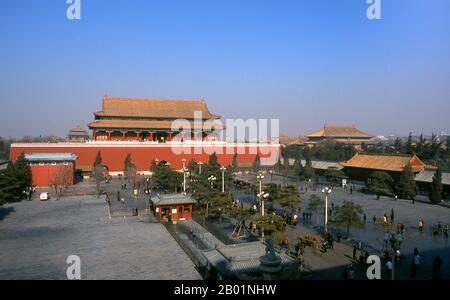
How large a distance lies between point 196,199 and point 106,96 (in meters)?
30.2

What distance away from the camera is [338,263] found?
1373 cm

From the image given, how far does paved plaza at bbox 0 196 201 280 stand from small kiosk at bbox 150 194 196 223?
3.21 feet

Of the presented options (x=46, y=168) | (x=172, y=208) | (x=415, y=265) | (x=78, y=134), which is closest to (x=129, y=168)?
(x=46, y=168)

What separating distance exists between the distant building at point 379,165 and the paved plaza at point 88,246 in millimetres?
23068

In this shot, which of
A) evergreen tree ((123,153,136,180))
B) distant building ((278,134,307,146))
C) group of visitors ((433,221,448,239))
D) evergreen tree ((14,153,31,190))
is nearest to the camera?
group of visitors ((433,221,448,239))

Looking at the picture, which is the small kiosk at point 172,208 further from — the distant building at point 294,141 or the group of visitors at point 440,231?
the distant building at point 294,141

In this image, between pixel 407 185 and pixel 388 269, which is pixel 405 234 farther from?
pixel 407 185

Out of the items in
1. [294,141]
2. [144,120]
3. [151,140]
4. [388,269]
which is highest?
[144,120]

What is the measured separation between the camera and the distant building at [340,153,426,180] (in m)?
33.2

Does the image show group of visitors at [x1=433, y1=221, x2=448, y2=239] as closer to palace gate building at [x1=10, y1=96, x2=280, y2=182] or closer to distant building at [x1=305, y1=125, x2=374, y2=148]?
palace gate building at [x1=10, y1=96, x2=280, y2=182]

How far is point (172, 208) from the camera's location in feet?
74.1

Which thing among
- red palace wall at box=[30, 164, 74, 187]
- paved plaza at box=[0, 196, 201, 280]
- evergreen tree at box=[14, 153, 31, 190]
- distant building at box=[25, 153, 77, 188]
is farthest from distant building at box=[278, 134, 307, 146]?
paved plaza at box=[0, 196, 201, 280]

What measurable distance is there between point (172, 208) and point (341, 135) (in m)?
71.8
